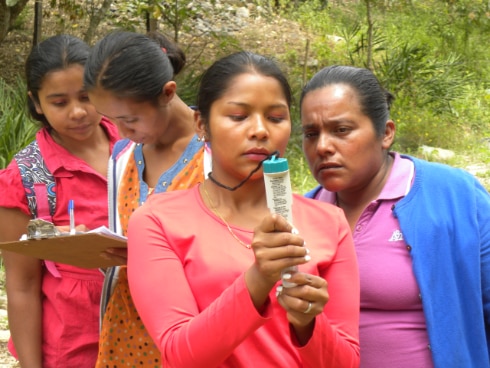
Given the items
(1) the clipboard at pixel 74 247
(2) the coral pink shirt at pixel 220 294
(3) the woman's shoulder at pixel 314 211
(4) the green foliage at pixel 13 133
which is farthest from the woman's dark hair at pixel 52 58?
(4) the green foliage at pixel 13 133

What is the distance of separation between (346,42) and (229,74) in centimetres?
1000

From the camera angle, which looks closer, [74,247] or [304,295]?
[304,295]

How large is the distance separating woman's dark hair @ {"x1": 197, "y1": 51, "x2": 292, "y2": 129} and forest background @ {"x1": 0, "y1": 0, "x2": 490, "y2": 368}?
5362 millimetres

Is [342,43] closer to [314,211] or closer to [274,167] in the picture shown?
[314,211]

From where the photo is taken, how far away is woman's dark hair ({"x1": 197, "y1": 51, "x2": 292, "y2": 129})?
2.18m

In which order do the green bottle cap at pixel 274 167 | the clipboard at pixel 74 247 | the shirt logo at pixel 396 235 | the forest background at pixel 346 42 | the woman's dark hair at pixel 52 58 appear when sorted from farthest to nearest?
1. the forest background at pixel 346 42
2. the woman's dark hair at pixel 52 58
3. the shirt logo at pixel 396 235
4. the clipboard at pixel 74 247
5. the green bottle cap at pixel 274 167

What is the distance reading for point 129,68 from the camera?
2.67 meters

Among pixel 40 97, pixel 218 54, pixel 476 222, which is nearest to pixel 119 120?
pixel 40 97

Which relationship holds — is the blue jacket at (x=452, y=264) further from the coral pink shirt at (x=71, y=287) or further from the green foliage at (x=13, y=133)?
the green foliage at (x=13, y=133)

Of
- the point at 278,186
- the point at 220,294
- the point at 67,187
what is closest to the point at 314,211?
the point at 220,294

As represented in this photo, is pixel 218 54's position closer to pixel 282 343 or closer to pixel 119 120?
pixel 119 120

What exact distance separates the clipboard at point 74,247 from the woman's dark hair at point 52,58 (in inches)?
28.0

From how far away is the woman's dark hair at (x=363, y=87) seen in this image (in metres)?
2.59

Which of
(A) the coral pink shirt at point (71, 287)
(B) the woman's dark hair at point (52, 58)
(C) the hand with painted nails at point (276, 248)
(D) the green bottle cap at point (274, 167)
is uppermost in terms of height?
(B) the woman's dark hair at point (52, 58)
